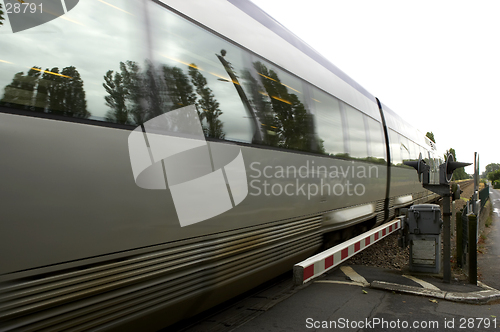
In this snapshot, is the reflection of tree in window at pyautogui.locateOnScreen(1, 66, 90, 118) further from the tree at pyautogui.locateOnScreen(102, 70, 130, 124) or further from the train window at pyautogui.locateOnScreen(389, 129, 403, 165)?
the train window at pyautogui.locateOnScreen(389, 129, 403, 165)

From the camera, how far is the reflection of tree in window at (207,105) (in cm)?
326

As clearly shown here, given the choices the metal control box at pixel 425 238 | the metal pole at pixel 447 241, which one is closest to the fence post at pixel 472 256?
the metal pole at pixel 447 241

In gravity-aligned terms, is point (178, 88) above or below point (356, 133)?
below

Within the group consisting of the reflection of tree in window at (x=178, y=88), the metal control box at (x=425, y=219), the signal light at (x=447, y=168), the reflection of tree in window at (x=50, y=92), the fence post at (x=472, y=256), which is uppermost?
the reflection of tree in window at (x=178, y=88)

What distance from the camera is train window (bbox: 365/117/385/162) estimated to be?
790 centimetres

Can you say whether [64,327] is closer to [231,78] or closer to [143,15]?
[143,15]

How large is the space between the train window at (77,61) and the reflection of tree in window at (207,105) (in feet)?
1.89

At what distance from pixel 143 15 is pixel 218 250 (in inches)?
78.1

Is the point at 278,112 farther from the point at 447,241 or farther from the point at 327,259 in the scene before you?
the point at 447,241

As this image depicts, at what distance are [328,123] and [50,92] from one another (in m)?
4.24

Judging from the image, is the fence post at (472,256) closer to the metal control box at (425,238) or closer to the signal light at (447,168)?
the metal control box at (425,238)

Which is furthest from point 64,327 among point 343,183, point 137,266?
point 343,183

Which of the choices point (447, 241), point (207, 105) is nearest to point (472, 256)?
point (447, 241)

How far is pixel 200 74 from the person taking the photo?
332cm
